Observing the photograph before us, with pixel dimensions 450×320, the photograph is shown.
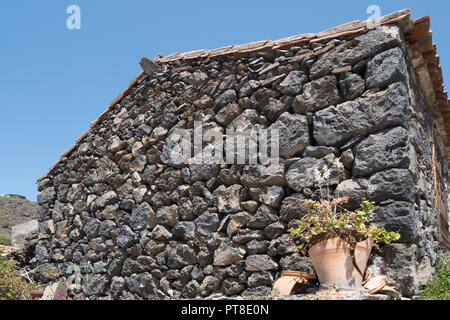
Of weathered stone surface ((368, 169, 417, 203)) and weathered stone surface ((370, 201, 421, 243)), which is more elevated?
weathered stone surface ((368, 169, 417, 203))

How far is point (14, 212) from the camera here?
20.7m

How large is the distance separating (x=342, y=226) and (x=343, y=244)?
0.52 ft

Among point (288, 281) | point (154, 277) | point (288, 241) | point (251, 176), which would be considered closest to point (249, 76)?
point (251, 176)

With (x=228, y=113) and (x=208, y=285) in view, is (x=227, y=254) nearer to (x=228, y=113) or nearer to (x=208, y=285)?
(x=208, y=285)

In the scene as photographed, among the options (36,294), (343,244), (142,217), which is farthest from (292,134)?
(36,294)

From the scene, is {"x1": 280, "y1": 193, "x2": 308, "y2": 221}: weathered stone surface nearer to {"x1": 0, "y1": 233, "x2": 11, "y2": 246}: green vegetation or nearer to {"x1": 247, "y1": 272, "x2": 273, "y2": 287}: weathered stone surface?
{"x1": 247, "y1": 272, "x2": 273, "y2": 287}: weathered stone surface

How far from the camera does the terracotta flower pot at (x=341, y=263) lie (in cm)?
375

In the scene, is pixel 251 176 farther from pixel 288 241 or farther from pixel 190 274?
pixel 190 274

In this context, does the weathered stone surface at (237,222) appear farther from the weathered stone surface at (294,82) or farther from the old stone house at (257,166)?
the weathered stone surface at (294,82)

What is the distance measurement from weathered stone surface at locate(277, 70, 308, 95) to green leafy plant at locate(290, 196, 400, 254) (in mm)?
1404

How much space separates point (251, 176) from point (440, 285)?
2218mm

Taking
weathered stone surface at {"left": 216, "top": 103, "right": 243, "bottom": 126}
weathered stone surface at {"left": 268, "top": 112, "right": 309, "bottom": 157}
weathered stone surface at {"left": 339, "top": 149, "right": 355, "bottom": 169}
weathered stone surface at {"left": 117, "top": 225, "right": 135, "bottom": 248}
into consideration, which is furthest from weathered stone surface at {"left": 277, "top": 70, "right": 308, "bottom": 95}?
weathered stone surface at {"left": 117, "top": 225, "right": 135, "bottom": 248}

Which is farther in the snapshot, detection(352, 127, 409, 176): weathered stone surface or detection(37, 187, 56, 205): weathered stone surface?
detection(37, 187, 56, 205): weathered stone surface

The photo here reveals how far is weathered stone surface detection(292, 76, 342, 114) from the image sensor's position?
181 inches
